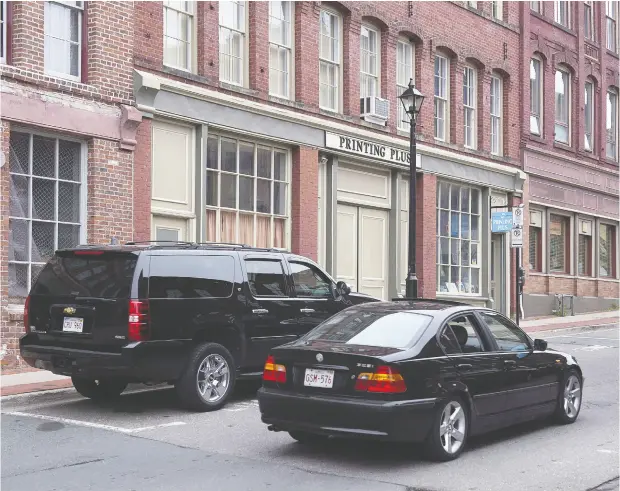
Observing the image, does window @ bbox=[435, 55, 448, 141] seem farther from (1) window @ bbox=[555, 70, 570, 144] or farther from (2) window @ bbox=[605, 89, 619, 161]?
(2) window @ bbox=[605, 89, 619, 161]

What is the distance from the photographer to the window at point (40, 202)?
14.3 meters

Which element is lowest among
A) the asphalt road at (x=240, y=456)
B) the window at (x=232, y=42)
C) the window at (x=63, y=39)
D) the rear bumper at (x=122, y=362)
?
the asphalt road at (x=240, y=456)

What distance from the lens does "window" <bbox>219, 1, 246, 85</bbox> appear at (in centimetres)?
1845

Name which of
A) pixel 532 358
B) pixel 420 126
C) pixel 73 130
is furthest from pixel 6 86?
pixel 420 126

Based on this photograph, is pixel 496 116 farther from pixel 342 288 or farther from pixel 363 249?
pixel 342 288

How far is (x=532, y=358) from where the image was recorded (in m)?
9.51

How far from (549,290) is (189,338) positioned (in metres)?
21.2

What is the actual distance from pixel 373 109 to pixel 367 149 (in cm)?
95

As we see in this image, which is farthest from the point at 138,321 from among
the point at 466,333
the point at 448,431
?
the point at 448,431

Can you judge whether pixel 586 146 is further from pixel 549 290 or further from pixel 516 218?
pixel 516 218

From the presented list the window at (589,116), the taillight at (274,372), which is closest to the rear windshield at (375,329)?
the taillight at (274,372)

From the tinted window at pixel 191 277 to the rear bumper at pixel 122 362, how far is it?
24.3 inches

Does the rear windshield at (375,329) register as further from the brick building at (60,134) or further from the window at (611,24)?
the window at (611,24)

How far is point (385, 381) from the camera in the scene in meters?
7.76
